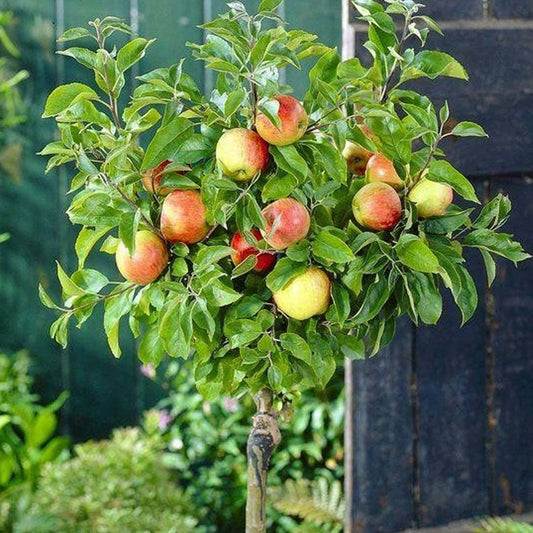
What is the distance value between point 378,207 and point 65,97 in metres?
0.35

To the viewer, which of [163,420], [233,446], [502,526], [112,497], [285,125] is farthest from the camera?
[163,420]

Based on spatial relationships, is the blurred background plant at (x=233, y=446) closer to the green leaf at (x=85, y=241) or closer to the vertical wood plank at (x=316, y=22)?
the vertical wood plank at (x=316, y=22)

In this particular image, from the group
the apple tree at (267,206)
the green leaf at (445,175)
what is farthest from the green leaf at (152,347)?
the green leaf at (445,175)

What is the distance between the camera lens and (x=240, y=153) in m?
1.00

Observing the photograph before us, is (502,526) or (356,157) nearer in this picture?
(356,157)

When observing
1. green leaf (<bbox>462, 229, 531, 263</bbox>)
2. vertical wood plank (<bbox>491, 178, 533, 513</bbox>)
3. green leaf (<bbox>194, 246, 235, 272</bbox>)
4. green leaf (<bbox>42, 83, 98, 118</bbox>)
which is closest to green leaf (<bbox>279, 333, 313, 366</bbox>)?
green leaf (<bbox>194, 246, 235, 272</bbox>)

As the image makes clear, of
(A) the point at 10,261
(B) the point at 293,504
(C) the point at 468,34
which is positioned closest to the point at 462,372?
(B) the point at 293,504

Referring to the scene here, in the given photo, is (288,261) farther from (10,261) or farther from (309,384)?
(10,261)

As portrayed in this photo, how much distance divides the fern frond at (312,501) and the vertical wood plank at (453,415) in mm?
238

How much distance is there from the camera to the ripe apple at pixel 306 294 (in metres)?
1.04

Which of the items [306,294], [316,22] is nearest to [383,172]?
[306,294]

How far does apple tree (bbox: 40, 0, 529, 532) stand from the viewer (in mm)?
1013

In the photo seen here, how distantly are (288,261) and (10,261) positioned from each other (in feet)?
5.75

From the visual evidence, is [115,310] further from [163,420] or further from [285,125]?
[163,420]
